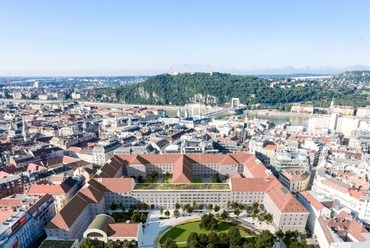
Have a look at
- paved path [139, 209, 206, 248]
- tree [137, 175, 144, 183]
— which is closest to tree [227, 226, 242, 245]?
paved path [139, 209, 206, 248]

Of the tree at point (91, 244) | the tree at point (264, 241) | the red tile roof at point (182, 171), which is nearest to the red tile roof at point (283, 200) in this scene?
the tree at point (264, 241)

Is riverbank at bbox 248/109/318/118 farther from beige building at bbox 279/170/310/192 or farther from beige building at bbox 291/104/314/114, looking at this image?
beige building at bbox 279/170/310/192

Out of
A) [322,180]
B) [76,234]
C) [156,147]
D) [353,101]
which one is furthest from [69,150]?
[353,101]

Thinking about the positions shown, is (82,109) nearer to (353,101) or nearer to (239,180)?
(239,180)

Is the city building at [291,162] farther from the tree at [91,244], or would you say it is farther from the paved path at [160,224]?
the tree at [91,244]

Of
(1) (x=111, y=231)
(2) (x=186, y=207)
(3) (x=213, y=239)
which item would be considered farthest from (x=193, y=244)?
(1) (x=111, y=231)

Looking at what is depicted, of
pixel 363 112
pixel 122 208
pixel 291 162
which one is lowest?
pixel 122 208

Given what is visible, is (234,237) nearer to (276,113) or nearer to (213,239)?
(213,239)
